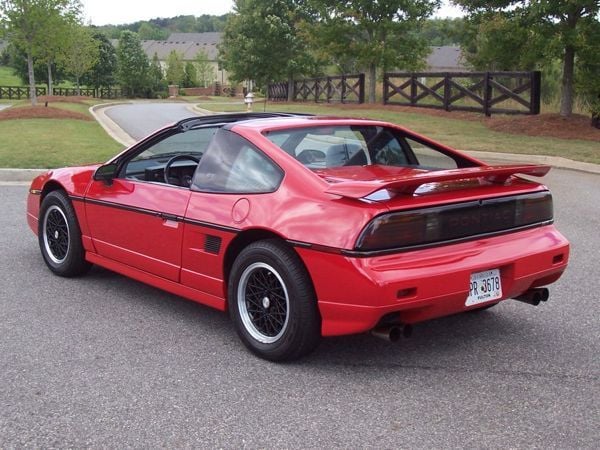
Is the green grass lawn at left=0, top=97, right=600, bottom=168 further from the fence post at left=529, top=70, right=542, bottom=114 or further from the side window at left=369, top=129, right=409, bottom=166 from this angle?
the side window at left=369, top=129, right=409, bottom=166

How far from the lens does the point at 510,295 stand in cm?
426

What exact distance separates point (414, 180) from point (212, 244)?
52.9 inches

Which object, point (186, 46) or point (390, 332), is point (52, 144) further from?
point (186, 46)

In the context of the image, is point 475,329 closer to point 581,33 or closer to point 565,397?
point 565,397

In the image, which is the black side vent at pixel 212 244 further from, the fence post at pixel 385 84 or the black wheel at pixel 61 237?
the fence post at pixel 385 84

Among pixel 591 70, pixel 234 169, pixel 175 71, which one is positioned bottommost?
pixel 234 169

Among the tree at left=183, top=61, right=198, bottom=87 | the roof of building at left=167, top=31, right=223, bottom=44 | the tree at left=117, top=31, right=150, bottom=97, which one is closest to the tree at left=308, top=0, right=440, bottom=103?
the tree at left=117, top=31, right=150, bottom=97

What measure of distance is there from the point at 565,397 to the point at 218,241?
2136 millimetres

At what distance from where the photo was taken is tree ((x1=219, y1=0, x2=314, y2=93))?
4378 cm

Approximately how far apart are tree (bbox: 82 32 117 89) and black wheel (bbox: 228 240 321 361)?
67623 mm

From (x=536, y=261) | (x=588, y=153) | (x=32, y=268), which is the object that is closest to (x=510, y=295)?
(x=536, y=261)

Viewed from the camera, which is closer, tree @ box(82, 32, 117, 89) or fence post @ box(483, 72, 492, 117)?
fence post @ box(483, 72, 492, 117)

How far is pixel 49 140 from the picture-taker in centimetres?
1605

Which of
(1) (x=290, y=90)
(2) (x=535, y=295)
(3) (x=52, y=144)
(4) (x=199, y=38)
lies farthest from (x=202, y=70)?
(2) (x=535, y=295)
